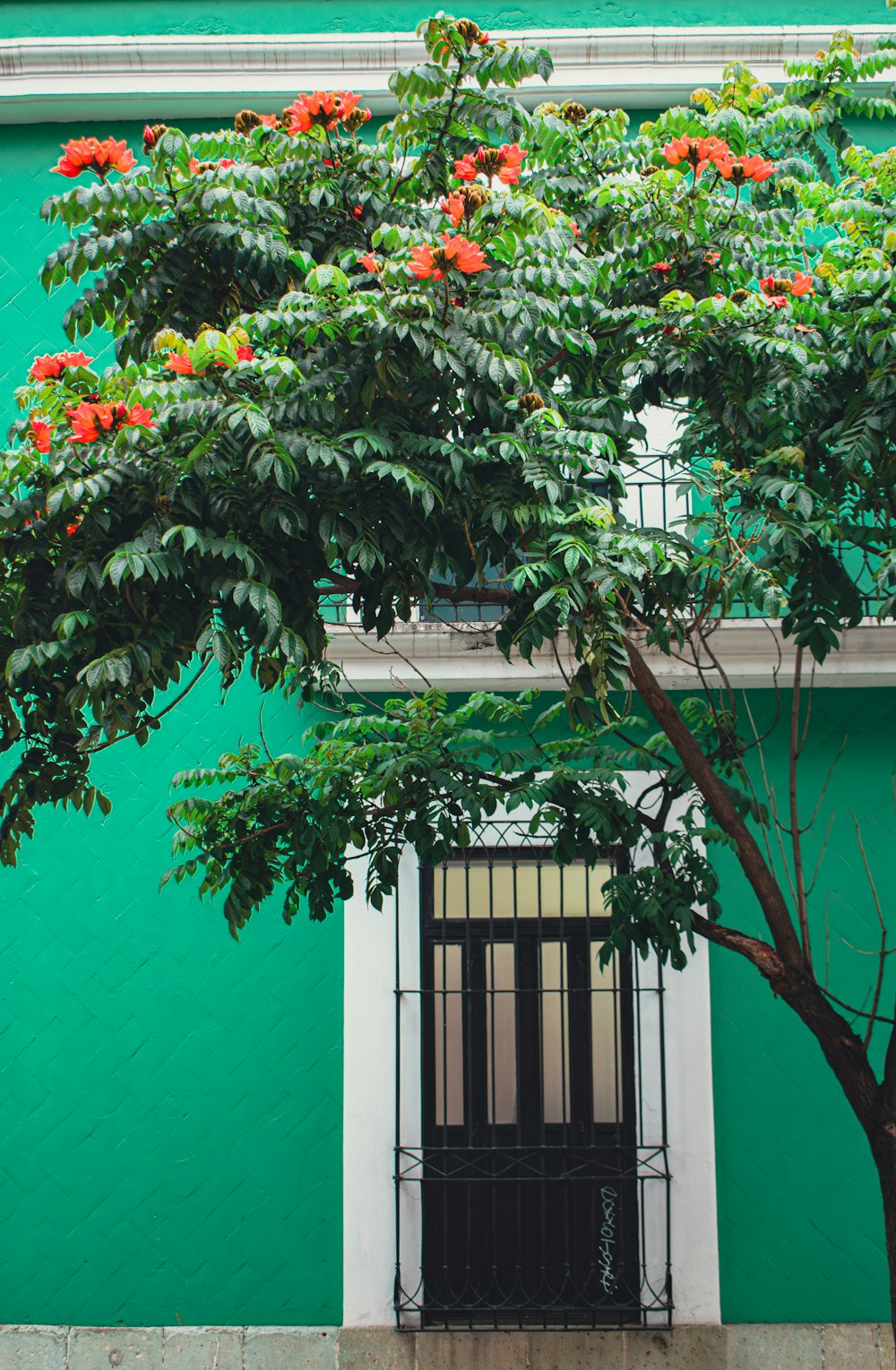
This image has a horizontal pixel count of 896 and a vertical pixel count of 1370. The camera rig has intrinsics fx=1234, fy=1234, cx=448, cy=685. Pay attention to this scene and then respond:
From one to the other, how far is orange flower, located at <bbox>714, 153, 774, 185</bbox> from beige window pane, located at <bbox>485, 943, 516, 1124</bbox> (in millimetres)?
3815

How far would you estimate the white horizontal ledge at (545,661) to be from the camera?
6160mm

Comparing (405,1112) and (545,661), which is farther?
(545,661)

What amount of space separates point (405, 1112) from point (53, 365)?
13.1ft

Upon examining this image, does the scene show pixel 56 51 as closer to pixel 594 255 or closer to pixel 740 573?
pixel 594 255

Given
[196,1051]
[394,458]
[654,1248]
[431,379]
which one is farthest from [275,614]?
[654,1248]

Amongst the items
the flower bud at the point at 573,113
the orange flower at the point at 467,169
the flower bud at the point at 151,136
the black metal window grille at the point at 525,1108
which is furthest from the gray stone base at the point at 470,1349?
the flower bud at the point at 573,113

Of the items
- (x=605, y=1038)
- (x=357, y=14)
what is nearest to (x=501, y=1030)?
(x=605, y=1038)

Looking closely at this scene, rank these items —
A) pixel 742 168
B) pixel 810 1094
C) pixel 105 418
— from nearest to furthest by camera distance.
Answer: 1. pixel 105 418
2. pixel 742 168
3. pixel 810 1094

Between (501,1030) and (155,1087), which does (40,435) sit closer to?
(155,1087)

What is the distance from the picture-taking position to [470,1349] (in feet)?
19.1

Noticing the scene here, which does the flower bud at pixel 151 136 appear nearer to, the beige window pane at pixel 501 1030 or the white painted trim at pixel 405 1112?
the white painted trim at pixel 405 1112

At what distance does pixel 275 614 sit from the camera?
3262 millimetres

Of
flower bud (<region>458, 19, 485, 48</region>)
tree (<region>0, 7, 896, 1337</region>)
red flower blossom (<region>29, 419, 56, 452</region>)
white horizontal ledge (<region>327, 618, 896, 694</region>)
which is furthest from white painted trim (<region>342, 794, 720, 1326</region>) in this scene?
flower bud (<region>458, 19, 485, 48</region>)

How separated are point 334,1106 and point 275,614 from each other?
370 centimetres
